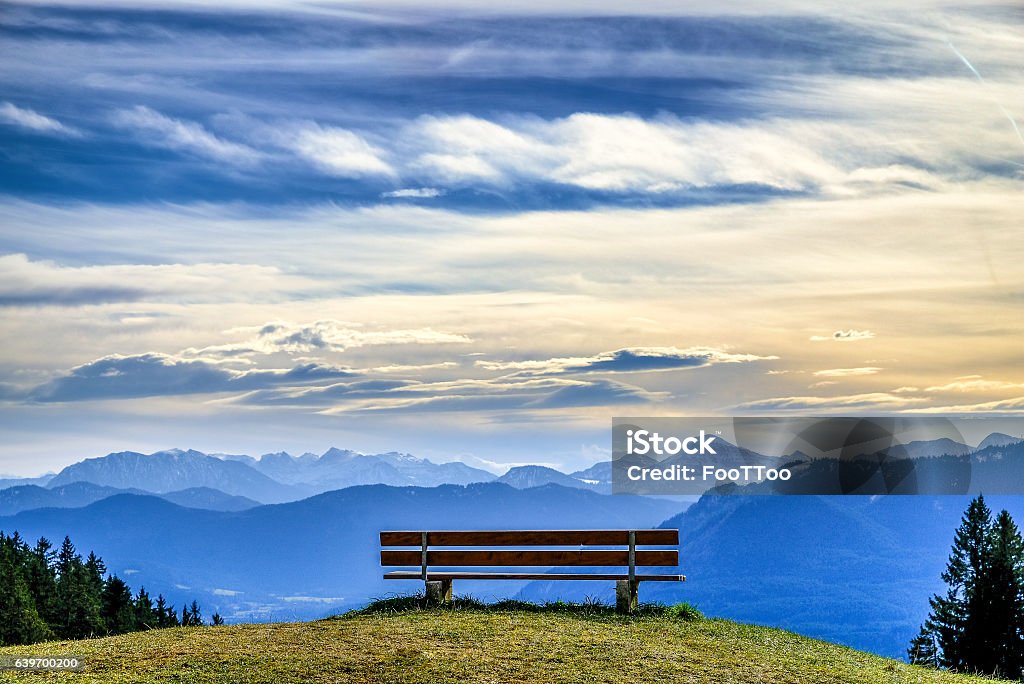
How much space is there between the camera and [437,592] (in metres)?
19.2

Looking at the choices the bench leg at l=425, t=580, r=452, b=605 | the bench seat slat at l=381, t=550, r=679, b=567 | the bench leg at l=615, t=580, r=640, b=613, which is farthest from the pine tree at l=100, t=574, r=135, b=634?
the bench leg at l=615, t=580, r=640, b=613

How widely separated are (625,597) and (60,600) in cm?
6013

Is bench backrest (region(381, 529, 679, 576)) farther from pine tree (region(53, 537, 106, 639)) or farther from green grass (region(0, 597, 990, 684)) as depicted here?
pine tree (region(53, 537, 106, 639))

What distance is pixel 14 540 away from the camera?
7962cm

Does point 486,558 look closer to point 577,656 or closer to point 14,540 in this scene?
point 577,656

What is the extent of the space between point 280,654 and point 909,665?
29.4 feet

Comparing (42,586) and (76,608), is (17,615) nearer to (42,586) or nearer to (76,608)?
(76,608)

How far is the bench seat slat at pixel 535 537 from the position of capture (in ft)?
63.6

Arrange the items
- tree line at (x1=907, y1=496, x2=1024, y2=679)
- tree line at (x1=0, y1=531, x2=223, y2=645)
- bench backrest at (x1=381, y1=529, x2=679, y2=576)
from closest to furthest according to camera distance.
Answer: bench backrest at (x1=381, y1=529, x2=679, y2=576) → tree line at (x1=907, y1=496, x2=1024, y2=679) → tree line at (x1=0, y1=531, x2=223, y2=645)

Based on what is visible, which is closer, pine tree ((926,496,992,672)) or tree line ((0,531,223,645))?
pine tree ((926,496,992,672))

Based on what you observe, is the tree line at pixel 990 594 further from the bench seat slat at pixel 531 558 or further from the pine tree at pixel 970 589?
the bench seat slat at pixel 531 558

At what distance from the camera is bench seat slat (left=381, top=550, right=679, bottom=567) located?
63.0 feet

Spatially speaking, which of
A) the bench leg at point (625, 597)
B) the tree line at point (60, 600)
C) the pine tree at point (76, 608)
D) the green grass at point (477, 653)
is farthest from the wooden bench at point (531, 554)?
the pine tree at point (76, 608)

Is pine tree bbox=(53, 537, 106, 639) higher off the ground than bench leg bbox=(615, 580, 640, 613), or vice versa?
bench leg bbox=(615, 580, 640, 613)
